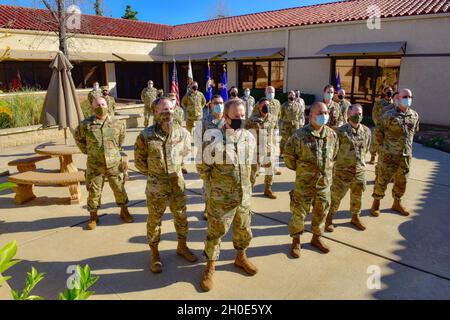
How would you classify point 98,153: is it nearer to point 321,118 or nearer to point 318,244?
point 321,118

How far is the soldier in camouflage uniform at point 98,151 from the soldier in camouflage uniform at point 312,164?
2492mm

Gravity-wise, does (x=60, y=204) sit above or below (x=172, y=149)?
below

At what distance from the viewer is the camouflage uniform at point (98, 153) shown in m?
4.64

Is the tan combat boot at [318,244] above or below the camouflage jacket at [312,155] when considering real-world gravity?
below

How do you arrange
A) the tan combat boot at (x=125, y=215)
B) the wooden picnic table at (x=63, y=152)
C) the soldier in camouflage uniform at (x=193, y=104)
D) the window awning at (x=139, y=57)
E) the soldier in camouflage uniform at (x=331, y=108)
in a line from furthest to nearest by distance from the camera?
the window awning at (x=139, y=57)
the soldier in camouflage uniform at (x=193, y=104)
the soldier in camouflage uniform at (x=331, y=108)
the wooden picnic table at (x=63, y=152)
the tan combat boot at (x=125, y=215)

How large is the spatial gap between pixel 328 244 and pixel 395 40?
38.1ft

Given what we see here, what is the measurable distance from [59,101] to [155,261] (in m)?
4.66

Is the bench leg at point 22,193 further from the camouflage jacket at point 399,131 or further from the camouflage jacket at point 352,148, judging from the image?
the camouflage jacket at point 399,131

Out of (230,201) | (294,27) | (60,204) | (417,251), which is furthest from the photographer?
(294,27)

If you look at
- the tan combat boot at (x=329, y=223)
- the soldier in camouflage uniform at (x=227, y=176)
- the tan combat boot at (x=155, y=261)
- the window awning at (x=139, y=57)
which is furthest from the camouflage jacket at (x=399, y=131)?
the window awning at (x=139, y=57)

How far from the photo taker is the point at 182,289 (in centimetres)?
343

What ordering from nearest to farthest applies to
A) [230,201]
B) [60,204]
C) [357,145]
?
[230,201]
[357,145]
[60,204]

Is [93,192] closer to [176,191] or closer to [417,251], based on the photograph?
[176,191]

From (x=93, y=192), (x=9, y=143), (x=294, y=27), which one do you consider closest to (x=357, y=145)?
(x=93, y=192)
